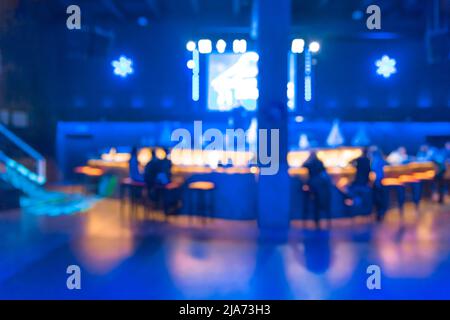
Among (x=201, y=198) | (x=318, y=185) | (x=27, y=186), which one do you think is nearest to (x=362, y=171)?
(x=318, y=185)

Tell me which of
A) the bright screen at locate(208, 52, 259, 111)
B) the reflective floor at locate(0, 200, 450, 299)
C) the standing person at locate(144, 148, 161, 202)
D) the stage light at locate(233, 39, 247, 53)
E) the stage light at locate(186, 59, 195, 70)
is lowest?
the reflective floor at locate(0, 200, 450, 299)

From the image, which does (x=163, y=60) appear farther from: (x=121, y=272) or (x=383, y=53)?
(x=121, y=272)

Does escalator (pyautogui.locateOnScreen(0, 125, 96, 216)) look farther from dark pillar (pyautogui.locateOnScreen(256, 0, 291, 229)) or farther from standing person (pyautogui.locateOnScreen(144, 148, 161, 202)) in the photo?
dark pillar (pyautogui.locateOnScreen(256, 0, 291, 229))

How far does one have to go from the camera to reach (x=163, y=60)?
11.8 meters

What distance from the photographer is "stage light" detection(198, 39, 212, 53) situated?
11.3 metres

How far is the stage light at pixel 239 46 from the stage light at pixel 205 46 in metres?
0.65

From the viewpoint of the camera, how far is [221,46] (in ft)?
36.8

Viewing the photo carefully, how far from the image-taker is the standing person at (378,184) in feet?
23.2

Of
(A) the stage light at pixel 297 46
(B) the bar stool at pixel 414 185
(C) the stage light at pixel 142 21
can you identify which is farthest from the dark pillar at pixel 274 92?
(C) the stage light at pixel 142 21

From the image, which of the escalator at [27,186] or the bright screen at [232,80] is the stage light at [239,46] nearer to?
the bright screen at [232,80]

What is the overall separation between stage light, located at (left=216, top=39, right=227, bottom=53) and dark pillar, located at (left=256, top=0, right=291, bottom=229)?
4.65 m

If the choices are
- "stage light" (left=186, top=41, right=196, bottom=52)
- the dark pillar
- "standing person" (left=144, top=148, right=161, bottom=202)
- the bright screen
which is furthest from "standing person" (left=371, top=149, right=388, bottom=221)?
"stage light" (left=186, top=41, right=196, bottom=52)

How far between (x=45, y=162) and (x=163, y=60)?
4242mm

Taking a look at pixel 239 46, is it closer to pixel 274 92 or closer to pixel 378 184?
pixel 274 92
